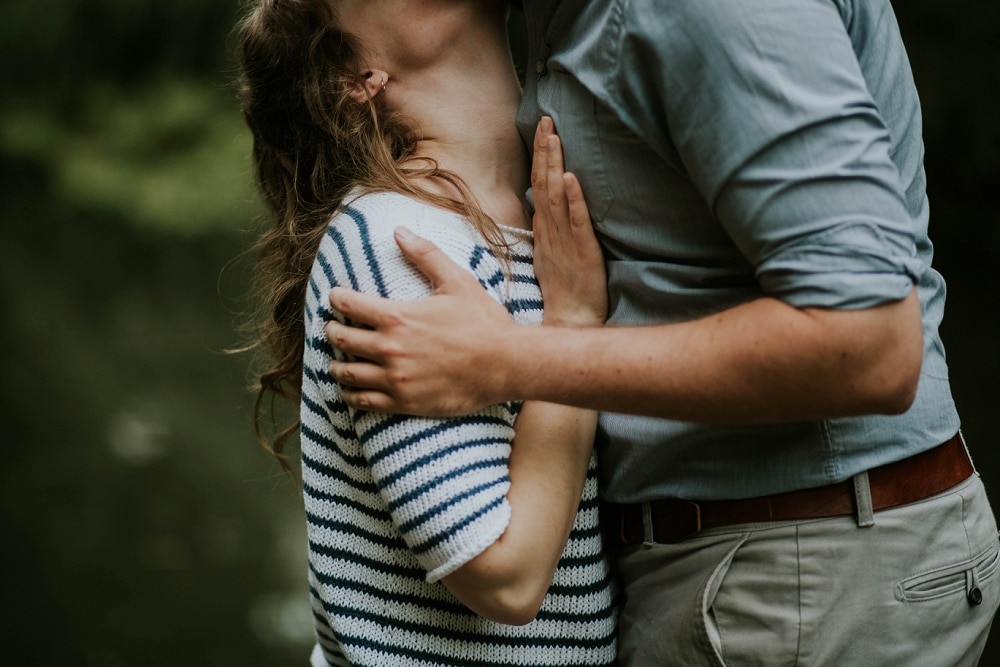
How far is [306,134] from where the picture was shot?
1423 millimetres

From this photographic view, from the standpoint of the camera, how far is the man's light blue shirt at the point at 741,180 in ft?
2.84

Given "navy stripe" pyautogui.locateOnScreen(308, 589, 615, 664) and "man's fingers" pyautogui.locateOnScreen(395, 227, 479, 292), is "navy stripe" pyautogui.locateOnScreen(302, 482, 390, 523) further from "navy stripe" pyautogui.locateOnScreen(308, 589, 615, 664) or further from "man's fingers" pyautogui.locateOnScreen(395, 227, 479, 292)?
"man's fingers" pyautogui.locateOnScreen(395, 227, 479, 292)

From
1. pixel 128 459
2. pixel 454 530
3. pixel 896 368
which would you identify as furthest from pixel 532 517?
pixel 128 459

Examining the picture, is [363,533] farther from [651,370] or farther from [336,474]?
[651,370]

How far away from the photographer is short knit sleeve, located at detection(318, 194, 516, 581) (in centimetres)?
104

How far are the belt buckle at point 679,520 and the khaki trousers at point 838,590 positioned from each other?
11 millimetres

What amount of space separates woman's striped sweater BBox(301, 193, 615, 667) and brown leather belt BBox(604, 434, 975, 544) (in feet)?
0.35

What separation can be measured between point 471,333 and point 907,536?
1.76 feet

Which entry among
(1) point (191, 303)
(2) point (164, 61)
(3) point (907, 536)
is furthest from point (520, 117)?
(1) point (191, 303)

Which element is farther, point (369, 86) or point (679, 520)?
point (369, 86)

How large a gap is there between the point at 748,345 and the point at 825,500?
0.90ft

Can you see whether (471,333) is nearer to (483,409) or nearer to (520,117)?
(483,409)

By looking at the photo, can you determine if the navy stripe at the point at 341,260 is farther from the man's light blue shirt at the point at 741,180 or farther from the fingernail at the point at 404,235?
the man's light blue shirt at the point at 741,180

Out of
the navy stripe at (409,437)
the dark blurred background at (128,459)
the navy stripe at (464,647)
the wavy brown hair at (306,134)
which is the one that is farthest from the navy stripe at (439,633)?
the dark blurred background at (128,459)
